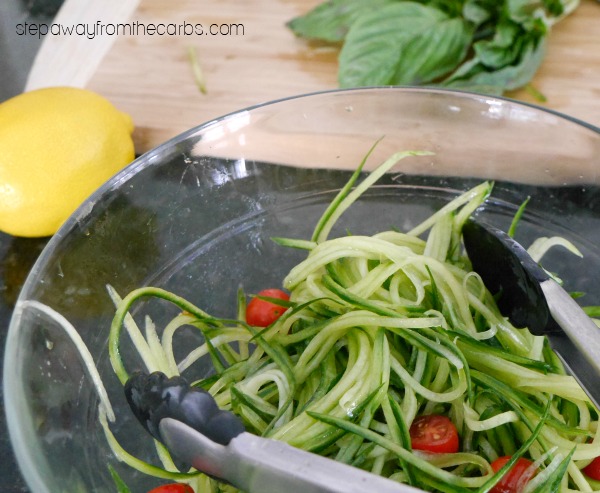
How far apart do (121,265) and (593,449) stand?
2.47 ft

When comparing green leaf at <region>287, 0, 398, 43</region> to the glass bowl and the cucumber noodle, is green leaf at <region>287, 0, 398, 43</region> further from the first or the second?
the cucumber noodle

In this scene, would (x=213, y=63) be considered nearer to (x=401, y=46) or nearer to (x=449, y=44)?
(x=401, y=46)

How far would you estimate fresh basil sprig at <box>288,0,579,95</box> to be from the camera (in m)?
1.71

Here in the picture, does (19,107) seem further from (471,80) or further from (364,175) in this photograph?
(471,80)

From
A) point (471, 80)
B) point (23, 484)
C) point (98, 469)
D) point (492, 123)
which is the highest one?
point (492, 123)

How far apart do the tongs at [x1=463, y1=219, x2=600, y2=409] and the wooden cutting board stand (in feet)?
2.43

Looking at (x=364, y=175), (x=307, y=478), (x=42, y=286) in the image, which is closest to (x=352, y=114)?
(x=364, y=175)

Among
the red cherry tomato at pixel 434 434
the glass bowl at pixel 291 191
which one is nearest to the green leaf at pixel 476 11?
the glass bowl at pixel 291 191

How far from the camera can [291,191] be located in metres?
1.32

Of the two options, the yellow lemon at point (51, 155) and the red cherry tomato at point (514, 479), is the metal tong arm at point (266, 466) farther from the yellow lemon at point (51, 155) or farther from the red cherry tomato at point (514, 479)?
the yellow lemon at point (51, 155)

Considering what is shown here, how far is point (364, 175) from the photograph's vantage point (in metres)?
1.35

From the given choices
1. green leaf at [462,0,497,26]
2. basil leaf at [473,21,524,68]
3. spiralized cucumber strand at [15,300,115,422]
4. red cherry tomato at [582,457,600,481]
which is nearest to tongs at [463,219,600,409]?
red cherry tomato at [582,457,600,481]

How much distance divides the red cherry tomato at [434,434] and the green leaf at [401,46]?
0.97 meters

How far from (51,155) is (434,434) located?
92 centimetres
